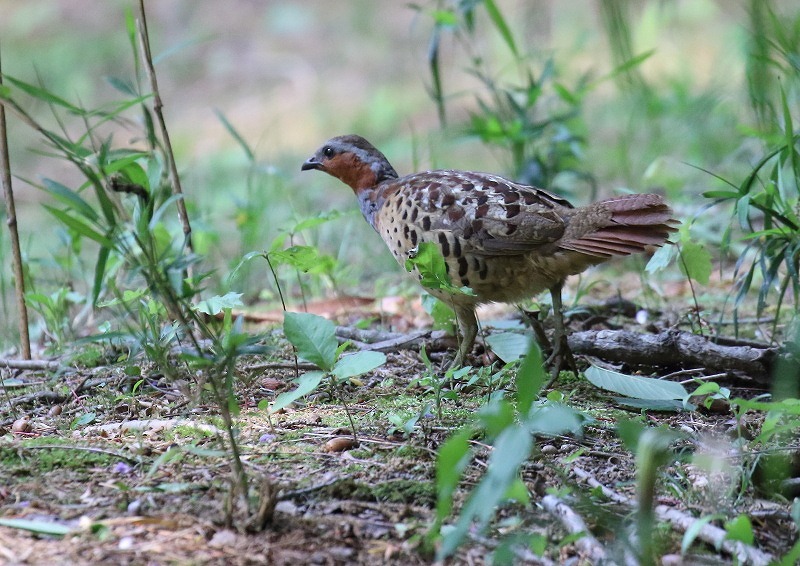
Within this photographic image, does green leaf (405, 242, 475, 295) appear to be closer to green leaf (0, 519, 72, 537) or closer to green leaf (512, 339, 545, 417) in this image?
green leaf (512, 339, 545, 417)

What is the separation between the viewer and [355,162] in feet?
15.6

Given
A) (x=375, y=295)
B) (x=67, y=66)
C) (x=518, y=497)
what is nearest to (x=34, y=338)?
(x=375, y=295)

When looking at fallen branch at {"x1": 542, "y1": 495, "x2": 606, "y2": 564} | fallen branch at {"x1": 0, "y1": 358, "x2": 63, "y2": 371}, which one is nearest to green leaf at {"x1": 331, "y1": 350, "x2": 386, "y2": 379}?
fallen branch at {"x1": 542, "y1": 495, "x2": 606, "y2": 564}

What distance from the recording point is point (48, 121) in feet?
36.1

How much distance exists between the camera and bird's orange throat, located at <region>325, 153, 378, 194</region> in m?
4.74

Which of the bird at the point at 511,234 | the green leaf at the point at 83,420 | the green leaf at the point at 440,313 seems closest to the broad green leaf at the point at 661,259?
the bird at the point at 511,234

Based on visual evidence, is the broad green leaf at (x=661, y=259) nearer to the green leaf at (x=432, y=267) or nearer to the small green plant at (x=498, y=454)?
the green leaf at (x=432, y=267)

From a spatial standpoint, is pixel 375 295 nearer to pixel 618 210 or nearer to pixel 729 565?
pixel 618 210

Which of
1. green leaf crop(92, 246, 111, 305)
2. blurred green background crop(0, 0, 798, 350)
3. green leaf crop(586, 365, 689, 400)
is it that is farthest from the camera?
blurred green background crop(0, 0, 798, 350)

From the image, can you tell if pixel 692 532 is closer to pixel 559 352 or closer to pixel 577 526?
pixel 577 526

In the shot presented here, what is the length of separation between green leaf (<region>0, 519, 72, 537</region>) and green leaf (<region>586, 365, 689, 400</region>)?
1752mm

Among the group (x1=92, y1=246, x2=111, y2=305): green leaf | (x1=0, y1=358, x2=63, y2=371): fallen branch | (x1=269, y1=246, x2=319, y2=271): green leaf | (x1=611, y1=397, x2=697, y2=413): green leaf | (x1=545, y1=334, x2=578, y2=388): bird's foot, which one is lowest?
(x1=611, y1=397, x2=697, y2=413): green leaf

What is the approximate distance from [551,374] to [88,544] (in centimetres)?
206

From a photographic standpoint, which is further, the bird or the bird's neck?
the bird's neck
